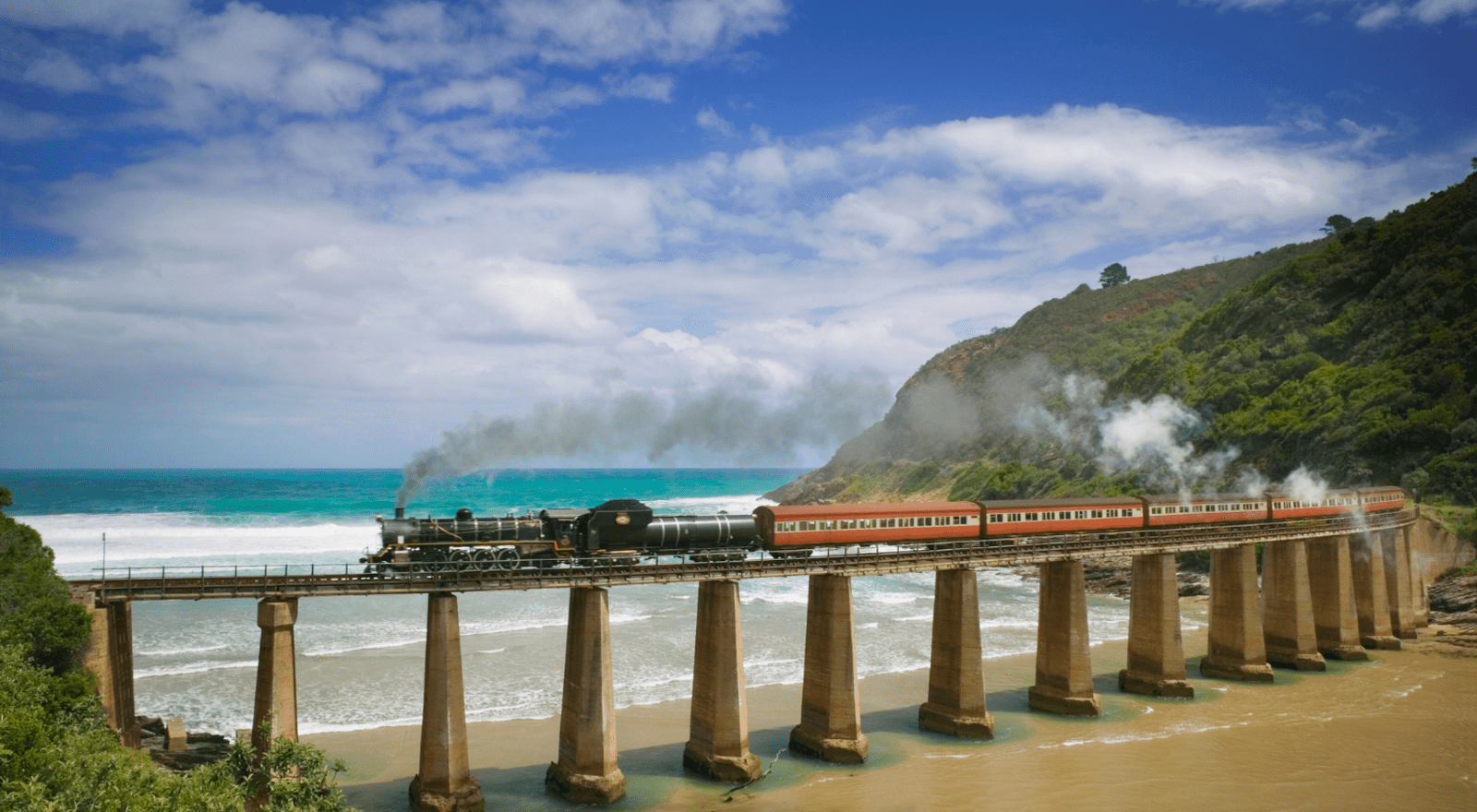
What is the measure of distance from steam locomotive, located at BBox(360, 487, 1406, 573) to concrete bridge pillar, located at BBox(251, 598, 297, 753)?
130 inches

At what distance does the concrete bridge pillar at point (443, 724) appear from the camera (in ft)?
78.9

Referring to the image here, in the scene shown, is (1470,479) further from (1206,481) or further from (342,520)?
(342,520)

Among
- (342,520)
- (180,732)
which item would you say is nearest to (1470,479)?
(180,732)

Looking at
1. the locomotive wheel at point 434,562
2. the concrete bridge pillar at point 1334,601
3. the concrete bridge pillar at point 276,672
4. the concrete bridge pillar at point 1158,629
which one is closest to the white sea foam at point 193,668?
the locomotive wheel at point 434,562

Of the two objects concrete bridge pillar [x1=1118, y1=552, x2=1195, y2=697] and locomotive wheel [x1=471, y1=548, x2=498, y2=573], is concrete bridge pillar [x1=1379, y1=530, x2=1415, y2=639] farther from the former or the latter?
locomotive wheel [x1=471, y1=548, x2=498, y2=573]

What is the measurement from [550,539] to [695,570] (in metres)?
5.12

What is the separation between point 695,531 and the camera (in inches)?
1216

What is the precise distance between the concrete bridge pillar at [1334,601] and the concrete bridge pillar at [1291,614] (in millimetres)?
2206

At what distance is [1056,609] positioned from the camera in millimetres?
35062

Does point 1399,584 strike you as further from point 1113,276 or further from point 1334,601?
point 1113,276

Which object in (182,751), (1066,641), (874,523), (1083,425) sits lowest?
(182,751)

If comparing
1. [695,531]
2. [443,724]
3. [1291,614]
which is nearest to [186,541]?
[695,531]

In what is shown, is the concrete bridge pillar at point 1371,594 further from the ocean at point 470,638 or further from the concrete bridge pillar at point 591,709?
the concrete bridge pillar at point 591,709

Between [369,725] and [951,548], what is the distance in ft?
81.8
